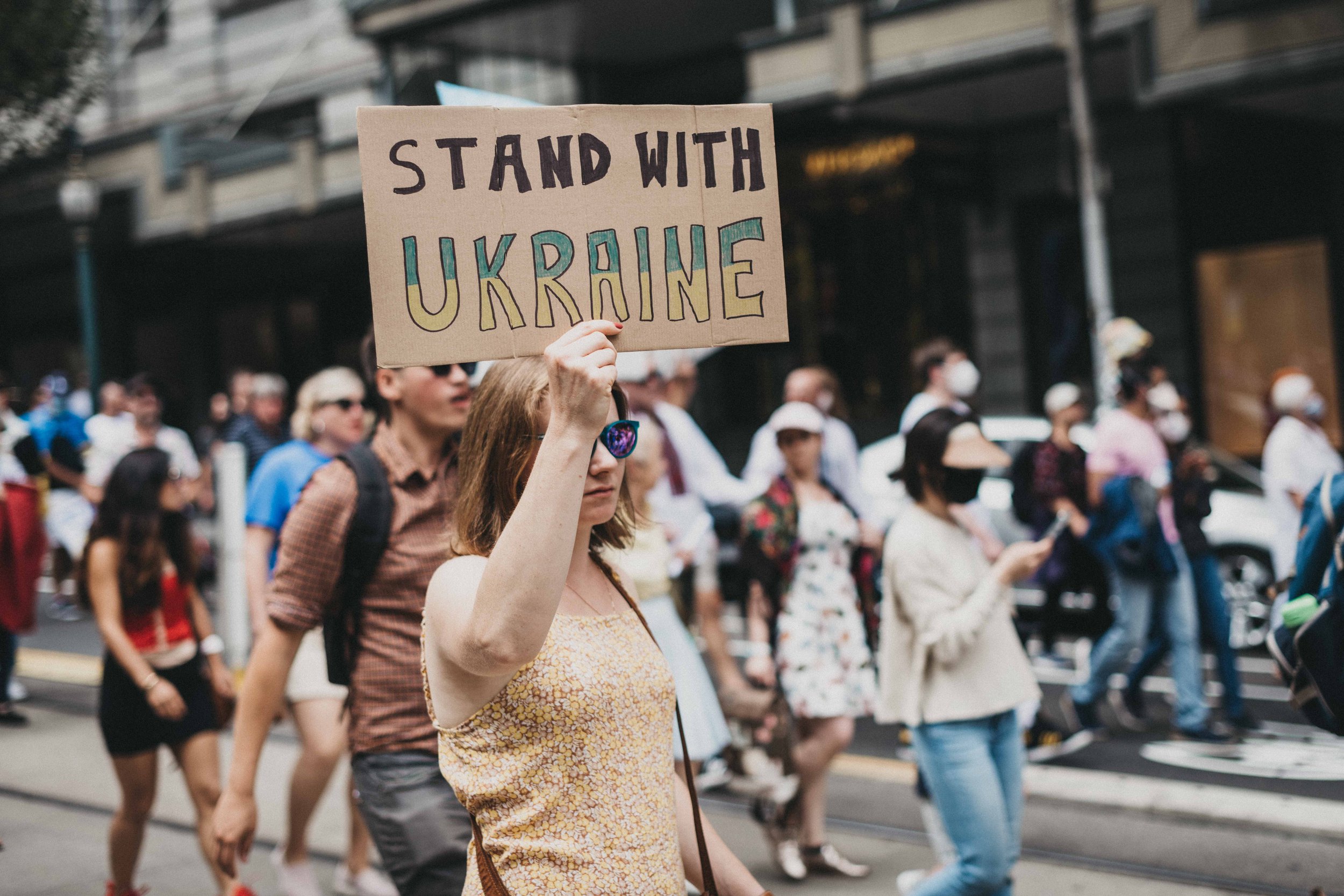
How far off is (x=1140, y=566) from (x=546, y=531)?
5.70 meters

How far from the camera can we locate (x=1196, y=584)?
23.8 ft

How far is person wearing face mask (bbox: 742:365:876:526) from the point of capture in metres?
7.20

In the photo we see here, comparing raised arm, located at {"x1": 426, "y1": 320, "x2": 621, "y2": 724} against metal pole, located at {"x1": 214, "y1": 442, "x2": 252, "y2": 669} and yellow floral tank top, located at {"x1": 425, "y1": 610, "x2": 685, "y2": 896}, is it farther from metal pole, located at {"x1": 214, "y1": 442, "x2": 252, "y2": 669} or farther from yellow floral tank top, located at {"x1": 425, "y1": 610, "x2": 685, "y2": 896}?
metal pole, located at {"x1": 214, "y1": 442, "x2": 252, "y2": 669}

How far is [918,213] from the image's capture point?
16.3m

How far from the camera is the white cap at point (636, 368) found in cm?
651

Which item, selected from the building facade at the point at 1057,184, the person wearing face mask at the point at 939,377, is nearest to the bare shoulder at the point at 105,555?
the person wearing face mask at the point at 939,377

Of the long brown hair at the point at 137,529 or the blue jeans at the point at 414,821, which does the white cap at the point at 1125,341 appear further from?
the blue jeans at the point at 414,821

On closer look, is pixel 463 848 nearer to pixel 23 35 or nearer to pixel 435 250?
pixel 435 250

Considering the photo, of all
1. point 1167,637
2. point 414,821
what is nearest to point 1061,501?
point 1167,637

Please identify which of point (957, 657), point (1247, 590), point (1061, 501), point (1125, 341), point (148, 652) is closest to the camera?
point (957, 657)

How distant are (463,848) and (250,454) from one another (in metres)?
7.25

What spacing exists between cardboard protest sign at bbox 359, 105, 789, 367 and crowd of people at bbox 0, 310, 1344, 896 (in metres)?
0.14

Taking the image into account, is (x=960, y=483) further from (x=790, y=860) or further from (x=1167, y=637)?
(x=1167, y=637)

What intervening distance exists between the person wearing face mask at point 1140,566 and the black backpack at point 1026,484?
1.10ft
